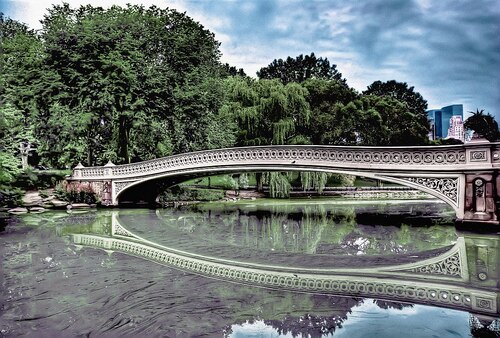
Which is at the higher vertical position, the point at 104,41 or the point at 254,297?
the point at 104,41

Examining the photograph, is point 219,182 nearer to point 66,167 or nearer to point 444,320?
point 66,167

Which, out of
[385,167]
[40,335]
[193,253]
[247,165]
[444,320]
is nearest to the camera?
[40,335]

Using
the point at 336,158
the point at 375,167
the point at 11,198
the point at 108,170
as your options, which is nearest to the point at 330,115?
the point at 336,158

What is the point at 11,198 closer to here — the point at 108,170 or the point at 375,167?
the point at 108,170

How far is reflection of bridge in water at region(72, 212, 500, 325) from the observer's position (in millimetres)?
3352

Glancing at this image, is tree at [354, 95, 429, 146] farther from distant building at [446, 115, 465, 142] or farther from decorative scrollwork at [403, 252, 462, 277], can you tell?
decorative scrollwork at [403, 252, 462, 277]

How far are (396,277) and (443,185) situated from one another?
4.07m

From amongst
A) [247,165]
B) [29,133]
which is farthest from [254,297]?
[29,133]

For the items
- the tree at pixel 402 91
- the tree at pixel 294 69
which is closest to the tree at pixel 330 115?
the tree at pixel 294 69

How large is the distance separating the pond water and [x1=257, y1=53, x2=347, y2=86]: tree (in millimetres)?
17553

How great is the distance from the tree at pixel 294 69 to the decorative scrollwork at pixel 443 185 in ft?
54.8

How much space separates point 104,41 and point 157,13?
2.89 meters

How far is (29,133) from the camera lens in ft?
40.0

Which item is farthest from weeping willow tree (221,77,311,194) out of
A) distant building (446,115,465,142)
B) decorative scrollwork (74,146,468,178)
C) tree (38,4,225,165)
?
distant building (446,115,465,142)
